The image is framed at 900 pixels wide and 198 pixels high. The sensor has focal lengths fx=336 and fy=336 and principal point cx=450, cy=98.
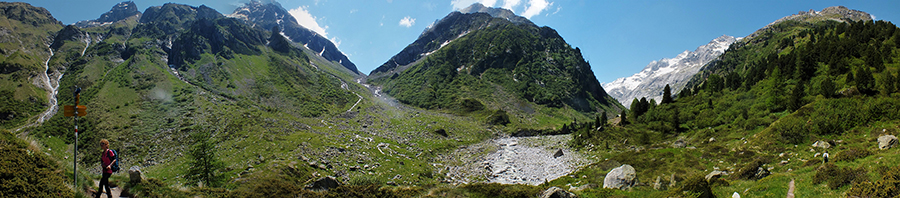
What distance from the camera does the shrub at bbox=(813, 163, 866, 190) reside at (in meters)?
13.2

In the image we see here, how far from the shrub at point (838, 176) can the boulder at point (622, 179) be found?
9063 mm

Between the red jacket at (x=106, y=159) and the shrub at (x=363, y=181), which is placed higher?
the red jacket at (x=106, y=159)

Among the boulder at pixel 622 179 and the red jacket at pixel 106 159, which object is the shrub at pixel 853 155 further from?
the red jacket at pixel 106 159

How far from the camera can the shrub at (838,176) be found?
13234 millimetres

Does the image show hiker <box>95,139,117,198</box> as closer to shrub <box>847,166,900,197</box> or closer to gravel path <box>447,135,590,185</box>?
shrub <box>847,166,900,197</box>

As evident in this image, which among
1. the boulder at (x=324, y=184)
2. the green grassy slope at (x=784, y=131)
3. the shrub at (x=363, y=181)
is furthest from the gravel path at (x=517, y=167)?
the boulder at (x=324, y=184)

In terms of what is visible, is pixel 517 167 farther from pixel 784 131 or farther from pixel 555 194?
pixel 555 194

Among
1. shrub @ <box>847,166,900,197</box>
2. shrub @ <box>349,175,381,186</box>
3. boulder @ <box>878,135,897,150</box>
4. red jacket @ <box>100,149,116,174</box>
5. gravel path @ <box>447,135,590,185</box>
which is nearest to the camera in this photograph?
shrub @ <box>847,166,900,197</box>

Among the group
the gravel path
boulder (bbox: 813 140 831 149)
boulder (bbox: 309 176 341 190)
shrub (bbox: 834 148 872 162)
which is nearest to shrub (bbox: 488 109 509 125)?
the gravel path

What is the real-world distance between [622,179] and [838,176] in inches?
422

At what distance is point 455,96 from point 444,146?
300ft

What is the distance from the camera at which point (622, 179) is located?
23438 millimetres

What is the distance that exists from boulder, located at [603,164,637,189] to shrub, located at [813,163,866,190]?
9063mm

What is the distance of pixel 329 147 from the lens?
49.4m
